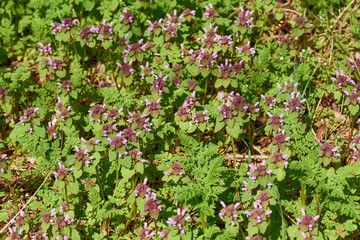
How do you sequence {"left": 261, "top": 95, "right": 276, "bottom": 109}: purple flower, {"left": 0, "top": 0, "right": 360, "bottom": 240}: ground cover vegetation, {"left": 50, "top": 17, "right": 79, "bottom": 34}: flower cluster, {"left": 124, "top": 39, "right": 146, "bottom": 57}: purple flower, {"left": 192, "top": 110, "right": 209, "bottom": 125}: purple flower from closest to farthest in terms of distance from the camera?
{"left": 0, "top": 0, "right": 360, "bottom": 240}: ground cover vegetation
{"left": 192, "top": 110, "right": 209, "bottom": 125}: purple flower
{"left": 261, "top": 95, "right": 276, "bottom": 109}: purple flower
{"left": 124, "top": 39, "right": 146, "bottom": 57}: purple flower
{"left": 50, "top": 17, "right": 79, "bottom": 34}: flower cluster

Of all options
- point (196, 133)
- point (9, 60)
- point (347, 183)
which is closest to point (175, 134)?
point (196, 133)

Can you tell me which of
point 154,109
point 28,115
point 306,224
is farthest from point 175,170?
point 28,115

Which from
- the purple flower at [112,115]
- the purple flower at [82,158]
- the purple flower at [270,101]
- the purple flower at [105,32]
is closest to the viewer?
the purple flower at [82,158]

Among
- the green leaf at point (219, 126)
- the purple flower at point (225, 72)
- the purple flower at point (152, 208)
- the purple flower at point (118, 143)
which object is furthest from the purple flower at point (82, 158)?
the purple flower at point (225, 72)

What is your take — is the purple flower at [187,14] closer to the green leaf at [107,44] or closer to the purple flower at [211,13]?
the purple flower at [211,13]

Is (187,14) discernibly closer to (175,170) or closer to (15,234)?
(175,170)

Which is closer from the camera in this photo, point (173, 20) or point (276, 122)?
point (276, 122)

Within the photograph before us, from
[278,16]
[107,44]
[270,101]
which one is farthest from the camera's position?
[278,16]

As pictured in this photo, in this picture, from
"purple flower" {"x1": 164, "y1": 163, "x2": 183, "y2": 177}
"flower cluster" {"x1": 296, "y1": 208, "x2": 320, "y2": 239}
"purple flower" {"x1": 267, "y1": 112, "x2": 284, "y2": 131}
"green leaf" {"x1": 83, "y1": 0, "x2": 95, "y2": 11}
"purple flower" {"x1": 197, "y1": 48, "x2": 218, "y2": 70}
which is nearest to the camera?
"flower cluster" {"x1": 296, "y1": 208, "x2": 320, "y2": 239}

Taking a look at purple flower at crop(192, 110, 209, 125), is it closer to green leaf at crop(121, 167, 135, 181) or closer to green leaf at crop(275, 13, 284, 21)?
green leaf at crop(121, 167, 135, 181)

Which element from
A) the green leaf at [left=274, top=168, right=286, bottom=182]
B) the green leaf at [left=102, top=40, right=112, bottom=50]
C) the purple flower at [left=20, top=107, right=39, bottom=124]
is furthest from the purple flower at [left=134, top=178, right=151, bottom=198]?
the green leaf at [left=102, top=40, right=112, bottom=50]
